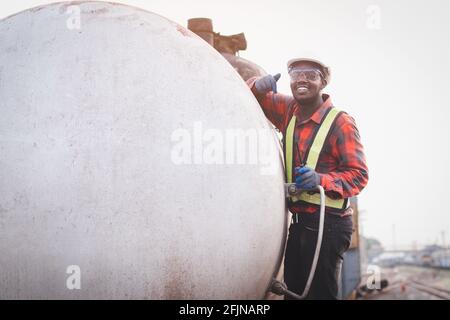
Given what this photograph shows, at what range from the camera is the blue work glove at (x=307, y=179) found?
8.82ft

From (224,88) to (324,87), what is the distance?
0.98 meters

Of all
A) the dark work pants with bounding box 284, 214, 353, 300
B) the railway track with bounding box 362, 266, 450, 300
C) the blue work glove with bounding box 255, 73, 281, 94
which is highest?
the blue work glove with bounding box 255, 73, 281, 94

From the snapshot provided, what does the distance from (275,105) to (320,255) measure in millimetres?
1118

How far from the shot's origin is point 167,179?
2.17 metres

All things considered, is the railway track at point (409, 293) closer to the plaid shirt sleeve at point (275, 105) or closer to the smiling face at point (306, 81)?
the plaid shirt sleeve at point (275, 105)

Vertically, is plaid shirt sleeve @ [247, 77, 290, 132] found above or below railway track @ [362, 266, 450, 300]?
above

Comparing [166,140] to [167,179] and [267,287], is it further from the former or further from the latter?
[267,287]

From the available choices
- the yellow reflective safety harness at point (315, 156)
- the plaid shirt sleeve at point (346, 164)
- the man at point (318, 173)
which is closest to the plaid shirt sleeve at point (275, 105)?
the man at point (318, 173)

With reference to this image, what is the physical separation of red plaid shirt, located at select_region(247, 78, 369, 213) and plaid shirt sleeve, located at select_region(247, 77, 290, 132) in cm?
27

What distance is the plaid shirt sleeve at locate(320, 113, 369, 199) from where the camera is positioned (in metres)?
2.79

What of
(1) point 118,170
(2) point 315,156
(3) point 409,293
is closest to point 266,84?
(2) point 315,156

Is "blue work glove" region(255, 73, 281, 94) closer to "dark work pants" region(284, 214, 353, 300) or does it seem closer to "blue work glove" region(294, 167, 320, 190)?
"blue work glove" region(294, 167, 320, 190)

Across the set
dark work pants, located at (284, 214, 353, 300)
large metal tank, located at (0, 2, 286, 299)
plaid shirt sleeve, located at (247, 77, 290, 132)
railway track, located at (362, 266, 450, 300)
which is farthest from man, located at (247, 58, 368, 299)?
railway track, located at (362, 266, 450, 300)

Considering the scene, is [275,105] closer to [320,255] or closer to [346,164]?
[346,164]
